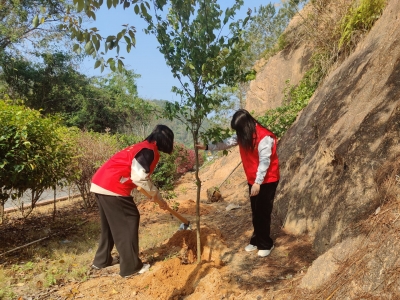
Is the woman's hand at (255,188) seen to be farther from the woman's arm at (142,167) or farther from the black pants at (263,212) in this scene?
the woman's arm at (142,167)

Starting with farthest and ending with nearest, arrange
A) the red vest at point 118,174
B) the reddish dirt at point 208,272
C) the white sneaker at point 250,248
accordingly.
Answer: the white sneaker at point 250,248, the red vest at point 118,174, the reddish dirt at point 208,272

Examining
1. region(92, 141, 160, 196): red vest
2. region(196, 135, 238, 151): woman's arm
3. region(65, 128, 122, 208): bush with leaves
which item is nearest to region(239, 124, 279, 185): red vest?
region(196, 135, 238, 151): woman's arm

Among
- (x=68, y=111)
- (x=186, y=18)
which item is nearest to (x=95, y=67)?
(x=186, y=18)

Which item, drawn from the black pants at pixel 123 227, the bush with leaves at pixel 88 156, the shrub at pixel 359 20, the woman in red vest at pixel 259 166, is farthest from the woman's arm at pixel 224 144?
the shrub at pixel 359 20

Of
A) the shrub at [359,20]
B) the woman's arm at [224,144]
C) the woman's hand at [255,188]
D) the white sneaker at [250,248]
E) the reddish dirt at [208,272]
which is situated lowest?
the reddish dirt at [208,272]

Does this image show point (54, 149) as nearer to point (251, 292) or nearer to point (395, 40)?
point (251, 292)

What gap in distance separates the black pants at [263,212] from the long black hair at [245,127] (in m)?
0.53

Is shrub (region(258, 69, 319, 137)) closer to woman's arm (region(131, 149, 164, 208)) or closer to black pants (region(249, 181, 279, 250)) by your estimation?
black pants (region(249, 181, 279, 250))

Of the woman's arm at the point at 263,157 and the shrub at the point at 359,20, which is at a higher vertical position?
the shrub at the point at 359,20

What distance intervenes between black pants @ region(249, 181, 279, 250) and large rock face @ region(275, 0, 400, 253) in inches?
21.5

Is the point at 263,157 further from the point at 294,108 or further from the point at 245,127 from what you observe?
the point at 294,108

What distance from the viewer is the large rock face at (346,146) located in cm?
362

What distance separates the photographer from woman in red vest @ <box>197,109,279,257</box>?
3820 millimetres

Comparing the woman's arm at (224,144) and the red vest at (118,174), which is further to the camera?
the woman's arm at (224,144)
